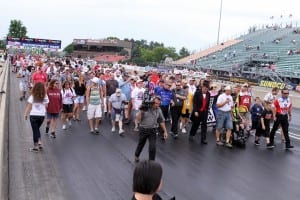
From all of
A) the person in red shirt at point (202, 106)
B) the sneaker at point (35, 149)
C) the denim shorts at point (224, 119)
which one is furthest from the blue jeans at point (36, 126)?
the denim shorts at point (224, 119)

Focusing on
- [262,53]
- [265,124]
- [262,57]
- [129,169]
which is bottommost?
[129,169]

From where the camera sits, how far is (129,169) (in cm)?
1007

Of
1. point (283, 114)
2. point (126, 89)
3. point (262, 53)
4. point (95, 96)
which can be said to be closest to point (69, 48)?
point (262, 53)

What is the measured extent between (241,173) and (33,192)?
439 centimetres

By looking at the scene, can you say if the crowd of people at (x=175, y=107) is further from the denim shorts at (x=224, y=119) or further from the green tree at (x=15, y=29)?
the green tree at (x=15, y=29)

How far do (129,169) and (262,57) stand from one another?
45.3 m

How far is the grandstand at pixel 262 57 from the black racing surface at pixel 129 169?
27.7 meters

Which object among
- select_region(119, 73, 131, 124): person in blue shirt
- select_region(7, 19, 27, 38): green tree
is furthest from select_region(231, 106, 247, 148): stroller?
select_region(7, 19, 27, 38): green tree

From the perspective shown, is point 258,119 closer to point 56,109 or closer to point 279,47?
point 56,109

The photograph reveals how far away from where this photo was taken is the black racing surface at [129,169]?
27.8ft

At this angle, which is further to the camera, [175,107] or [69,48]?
[69,48]

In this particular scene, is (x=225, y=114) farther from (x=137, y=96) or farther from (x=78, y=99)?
(x=78, y=99)

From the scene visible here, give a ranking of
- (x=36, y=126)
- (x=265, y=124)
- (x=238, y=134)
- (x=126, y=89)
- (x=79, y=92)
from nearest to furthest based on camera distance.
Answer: (x=36, y=126) → (x=238, y=134) → (x=265, y=124) → (x=79, y=92) → (x=126, y=89)

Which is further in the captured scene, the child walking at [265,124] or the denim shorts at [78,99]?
the denim shorts at [78,99]
